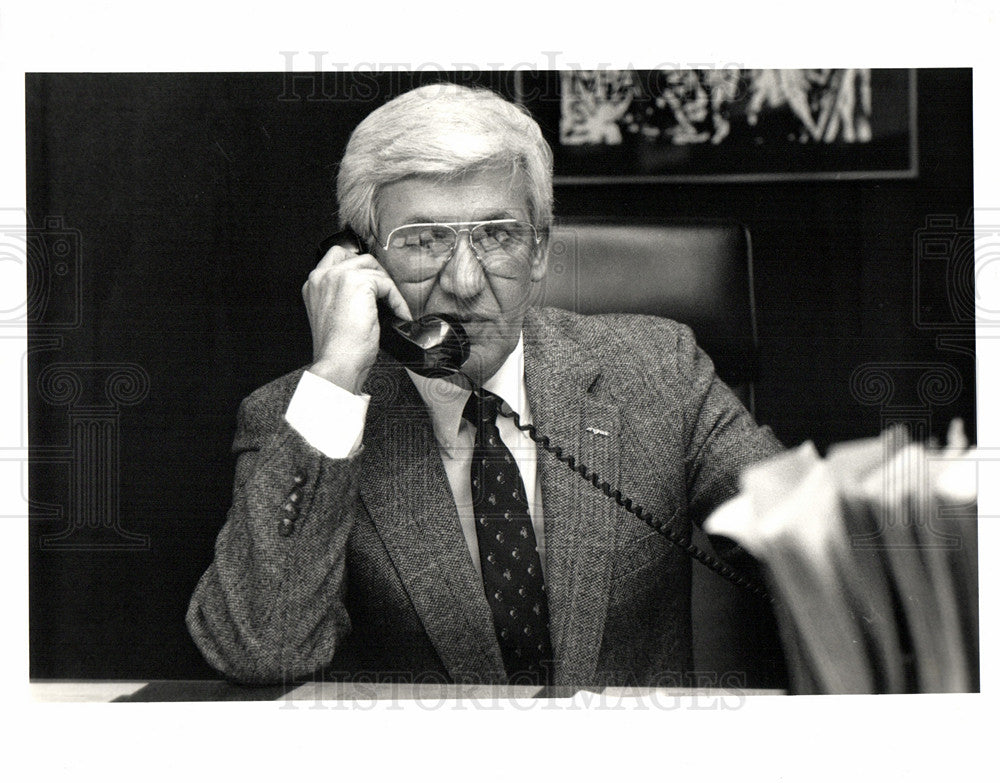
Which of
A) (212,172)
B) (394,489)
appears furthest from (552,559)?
(212,172)

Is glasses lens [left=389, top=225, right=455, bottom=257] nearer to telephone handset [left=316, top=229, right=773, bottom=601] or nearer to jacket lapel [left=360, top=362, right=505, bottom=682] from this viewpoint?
telephone handset [left=316, top=229, right=773, bottom=601]

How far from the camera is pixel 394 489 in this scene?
4.51 feet

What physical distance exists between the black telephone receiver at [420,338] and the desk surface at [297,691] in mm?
455

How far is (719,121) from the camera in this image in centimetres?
143

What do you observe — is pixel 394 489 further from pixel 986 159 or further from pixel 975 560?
pixel 986 159

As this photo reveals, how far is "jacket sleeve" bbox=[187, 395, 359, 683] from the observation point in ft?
4.30

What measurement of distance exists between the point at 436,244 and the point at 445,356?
0.51ft

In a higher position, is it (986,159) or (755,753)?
(986,159)

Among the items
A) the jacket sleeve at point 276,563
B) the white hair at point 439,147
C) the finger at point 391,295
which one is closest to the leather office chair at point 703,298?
the white hair at point 439,147

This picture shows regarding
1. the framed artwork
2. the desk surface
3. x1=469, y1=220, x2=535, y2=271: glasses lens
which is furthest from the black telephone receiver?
the desk surface

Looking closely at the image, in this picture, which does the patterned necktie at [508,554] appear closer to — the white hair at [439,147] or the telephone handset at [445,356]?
the telephone handset at [445,356]

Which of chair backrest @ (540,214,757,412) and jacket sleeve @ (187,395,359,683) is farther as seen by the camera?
chair backrest @ (540,214,757,412)

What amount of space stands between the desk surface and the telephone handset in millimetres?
212

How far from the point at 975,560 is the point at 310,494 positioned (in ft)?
3.20
